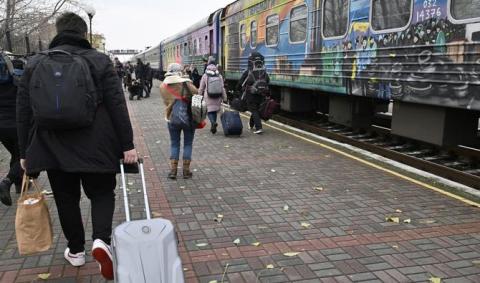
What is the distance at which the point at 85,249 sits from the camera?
4.00 m

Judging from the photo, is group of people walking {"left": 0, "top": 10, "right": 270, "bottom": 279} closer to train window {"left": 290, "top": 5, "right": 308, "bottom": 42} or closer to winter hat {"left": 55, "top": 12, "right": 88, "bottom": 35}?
winter hat {"left": 55, "top": 12, "right": 88, "bottom": 35}

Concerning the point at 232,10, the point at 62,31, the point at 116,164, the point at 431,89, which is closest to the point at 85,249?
the point at 116,164

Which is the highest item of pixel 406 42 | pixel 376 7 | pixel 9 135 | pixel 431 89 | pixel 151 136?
pixel 376 7

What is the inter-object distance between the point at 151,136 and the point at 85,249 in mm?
6267

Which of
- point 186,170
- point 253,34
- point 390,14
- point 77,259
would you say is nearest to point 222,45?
point 253,34

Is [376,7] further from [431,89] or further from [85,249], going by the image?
[85,249]

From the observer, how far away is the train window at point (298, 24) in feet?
33.4

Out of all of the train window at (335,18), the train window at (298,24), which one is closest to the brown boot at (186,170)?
the train window at (335,18)

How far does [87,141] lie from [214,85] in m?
6.79

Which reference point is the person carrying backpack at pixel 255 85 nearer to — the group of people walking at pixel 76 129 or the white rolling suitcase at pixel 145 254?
the group of people walking at pixel 76 129

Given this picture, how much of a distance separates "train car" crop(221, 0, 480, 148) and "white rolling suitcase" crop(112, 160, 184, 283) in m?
4.36

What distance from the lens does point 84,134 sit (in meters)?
3.14

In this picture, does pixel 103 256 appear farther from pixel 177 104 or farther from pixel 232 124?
pixel 232 124

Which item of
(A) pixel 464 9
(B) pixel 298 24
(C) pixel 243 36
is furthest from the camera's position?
(C) pixel 243 36
